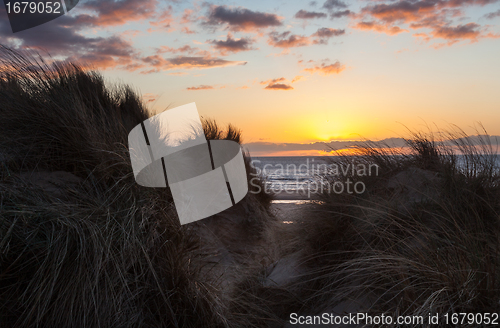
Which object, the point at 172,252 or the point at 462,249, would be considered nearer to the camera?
the point at 462,249

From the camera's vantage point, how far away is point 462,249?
2.46 metres

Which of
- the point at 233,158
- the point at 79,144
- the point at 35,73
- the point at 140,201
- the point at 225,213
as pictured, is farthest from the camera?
the point at 233,158

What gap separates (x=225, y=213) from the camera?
6.20 meters

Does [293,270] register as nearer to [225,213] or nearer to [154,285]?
[154,285]

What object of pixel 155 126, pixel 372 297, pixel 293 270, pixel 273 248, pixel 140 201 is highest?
pixel 155 126

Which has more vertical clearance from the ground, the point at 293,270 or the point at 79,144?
the point at 79,144

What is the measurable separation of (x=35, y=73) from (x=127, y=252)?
137 inches

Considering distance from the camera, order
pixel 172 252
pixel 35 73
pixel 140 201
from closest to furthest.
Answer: pixel 172 252 → pixel 140 201 → pixel 35 73

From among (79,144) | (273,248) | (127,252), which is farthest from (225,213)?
(127,252)

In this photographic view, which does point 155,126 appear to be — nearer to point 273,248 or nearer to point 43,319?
point 273,248

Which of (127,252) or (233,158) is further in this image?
(233,158)

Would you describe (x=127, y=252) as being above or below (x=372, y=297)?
above

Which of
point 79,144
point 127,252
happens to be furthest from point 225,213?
point 127,252

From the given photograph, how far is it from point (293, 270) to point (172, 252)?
1730 mm
